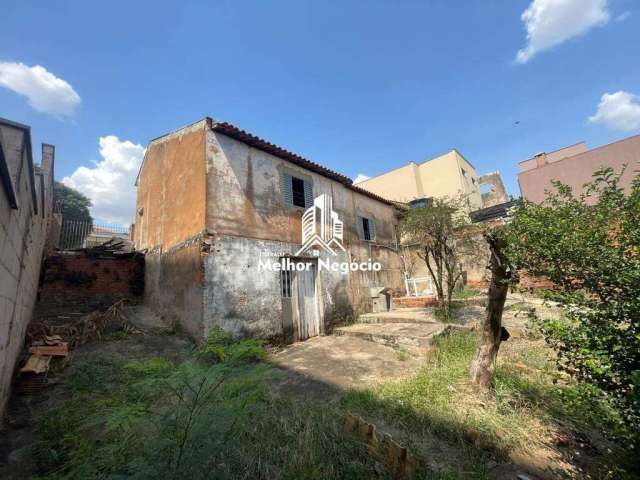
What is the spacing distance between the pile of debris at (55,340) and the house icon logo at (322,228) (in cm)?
490

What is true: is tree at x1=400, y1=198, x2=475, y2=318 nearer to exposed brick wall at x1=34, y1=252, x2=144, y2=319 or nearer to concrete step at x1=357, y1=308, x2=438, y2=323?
concrete step at x1=357, y1=308, x2=438, y2=323

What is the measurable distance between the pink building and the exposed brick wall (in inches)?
649

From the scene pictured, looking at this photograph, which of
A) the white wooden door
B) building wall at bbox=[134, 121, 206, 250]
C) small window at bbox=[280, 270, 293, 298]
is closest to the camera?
building wall at bbox=[134, 121, 206, 250]

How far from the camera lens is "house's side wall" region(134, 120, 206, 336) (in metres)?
6.17

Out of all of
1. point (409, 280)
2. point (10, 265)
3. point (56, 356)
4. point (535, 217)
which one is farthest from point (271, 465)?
point (409, 280)

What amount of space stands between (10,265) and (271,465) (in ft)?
12.1

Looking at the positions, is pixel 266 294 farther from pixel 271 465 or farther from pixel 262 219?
pixel 271 465

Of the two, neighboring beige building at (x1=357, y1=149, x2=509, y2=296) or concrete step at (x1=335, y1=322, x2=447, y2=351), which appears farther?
neighboring beige building at (x1=357, y1=149, x2=509, y2=296)

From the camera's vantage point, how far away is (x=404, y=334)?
6043mm

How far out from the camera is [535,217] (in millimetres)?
2684

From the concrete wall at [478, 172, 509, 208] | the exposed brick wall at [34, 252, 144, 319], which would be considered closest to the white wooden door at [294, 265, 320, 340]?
the exposed brick wall at [34, 252, 144, 319]

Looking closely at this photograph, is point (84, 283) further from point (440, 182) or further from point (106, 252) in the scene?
point (440, 182)

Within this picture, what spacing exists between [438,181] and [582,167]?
27.5 ft

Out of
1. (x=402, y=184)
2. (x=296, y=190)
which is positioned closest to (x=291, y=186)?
(x=296, y=190)
